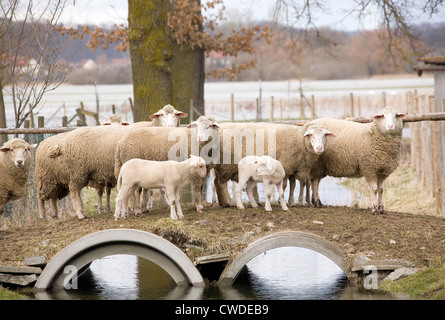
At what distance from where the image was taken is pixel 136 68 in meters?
16.7

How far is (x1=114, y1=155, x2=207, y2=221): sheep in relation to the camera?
10742 mm

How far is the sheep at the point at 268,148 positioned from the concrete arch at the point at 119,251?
2425 mm

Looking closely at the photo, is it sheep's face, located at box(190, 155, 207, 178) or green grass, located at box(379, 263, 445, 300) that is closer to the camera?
green grass, located at box(379, 263, 445, 300)

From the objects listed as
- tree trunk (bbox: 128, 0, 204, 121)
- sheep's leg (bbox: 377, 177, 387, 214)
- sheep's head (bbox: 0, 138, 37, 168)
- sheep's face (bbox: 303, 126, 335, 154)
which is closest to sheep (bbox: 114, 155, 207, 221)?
sheep's head (bbox: 0, 138, 37, 168)

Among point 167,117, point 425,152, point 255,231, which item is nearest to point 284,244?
point 255,231

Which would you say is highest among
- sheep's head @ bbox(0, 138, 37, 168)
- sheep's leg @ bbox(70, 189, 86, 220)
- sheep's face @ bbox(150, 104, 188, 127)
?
sheep's face @ bbox(150, 104, 188, 127)

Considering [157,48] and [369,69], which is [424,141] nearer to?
[157,48]

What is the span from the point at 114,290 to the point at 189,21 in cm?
799

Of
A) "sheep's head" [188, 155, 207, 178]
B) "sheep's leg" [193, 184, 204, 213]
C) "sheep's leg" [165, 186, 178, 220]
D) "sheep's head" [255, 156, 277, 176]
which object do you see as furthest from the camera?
"sheep's leg" [193, 184, 204, 213]

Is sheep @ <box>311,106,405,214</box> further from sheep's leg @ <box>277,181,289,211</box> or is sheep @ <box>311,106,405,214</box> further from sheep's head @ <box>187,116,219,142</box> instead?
sheep's head @ <box>187,116,219,142</box>

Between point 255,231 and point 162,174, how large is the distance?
1.70 metres

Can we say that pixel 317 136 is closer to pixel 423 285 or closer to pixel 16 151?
pixel 423 285

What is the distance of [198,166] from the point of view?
35.8 feet

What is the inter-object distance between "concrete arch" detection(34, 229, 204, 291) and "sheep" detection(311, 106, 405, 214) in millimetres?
3457
